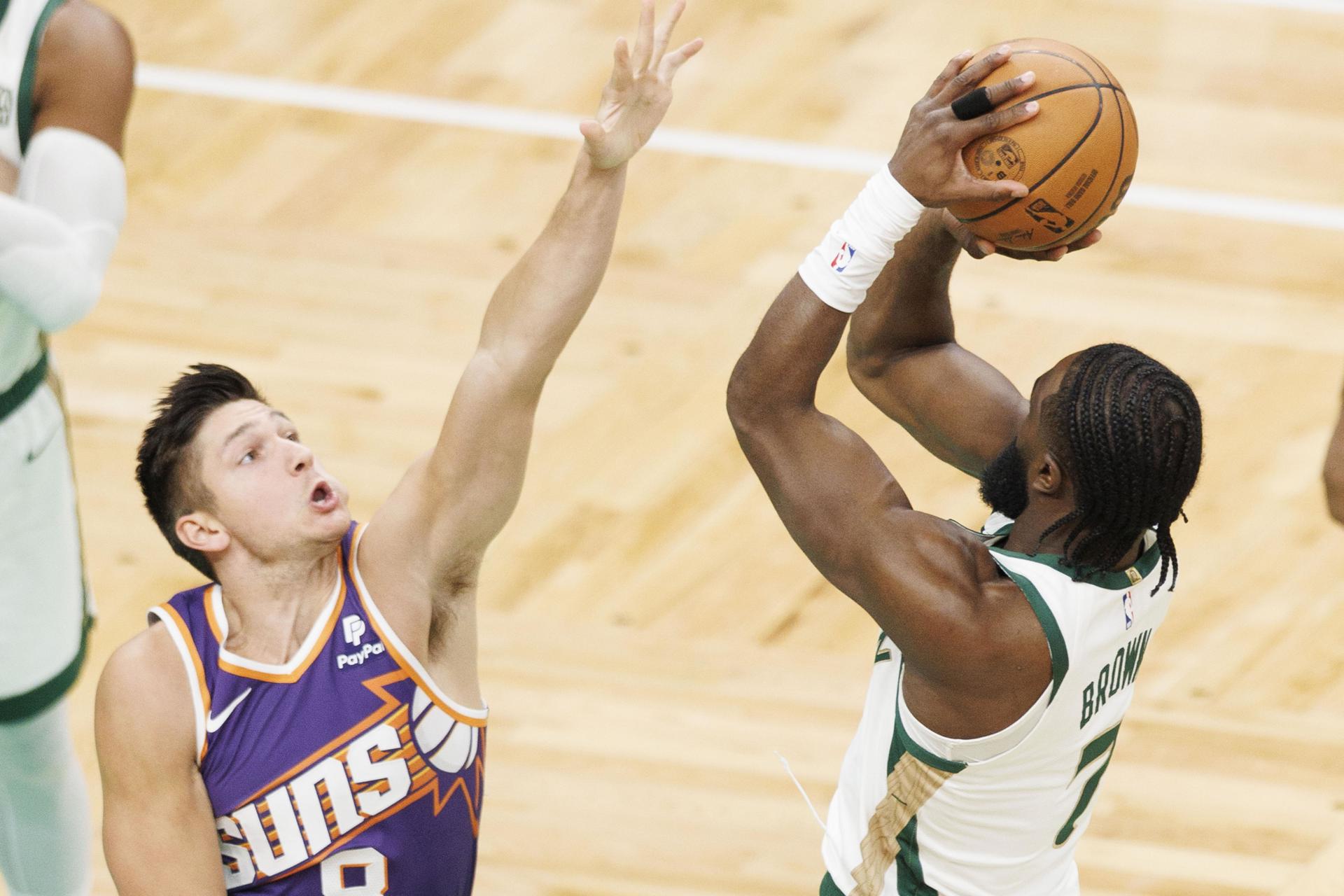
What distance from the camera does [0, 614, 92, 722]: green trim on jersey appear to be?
147 inches

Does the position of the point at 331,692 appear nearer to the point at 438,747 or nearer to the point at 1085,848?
the point at 438,747

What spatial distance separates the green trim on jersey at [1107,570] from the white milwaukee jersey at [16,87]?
2018 mm

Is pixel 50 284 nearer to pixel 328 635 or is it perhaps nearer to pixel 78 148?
pixel 78 148

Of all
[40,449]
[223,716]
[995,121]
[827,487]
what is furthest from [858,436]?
[40,449]

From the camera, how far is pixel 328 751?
2.91 metres

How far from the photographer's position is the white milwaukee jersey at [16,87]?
3.45m

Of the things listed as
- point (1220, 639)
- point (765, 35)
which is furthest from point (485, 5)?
point (1220, 639)

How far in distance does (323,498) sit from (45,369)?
104 cm

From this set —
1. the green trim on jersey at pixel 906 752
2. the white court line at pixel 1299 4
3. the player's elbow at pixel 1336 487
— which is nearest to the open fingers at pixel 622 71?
the green trim on jersey at pixel 906 752

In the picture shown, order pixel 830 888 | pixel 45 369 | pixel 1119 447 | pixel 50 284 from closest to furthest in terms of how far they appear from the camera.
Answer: pixel 1119 447, pixel 830 888, pixel 50 284, pixel 45 369

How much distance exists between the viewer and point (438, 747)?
9.89ft

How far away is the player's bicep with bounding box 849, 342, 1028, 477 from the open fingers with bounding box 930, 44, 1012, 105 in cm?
65

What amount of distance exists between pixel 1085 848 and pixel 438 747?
216cm

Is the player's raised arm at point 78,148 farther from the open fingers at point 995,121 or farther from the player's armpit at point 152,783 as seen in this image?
the open fingers at point 995,121
